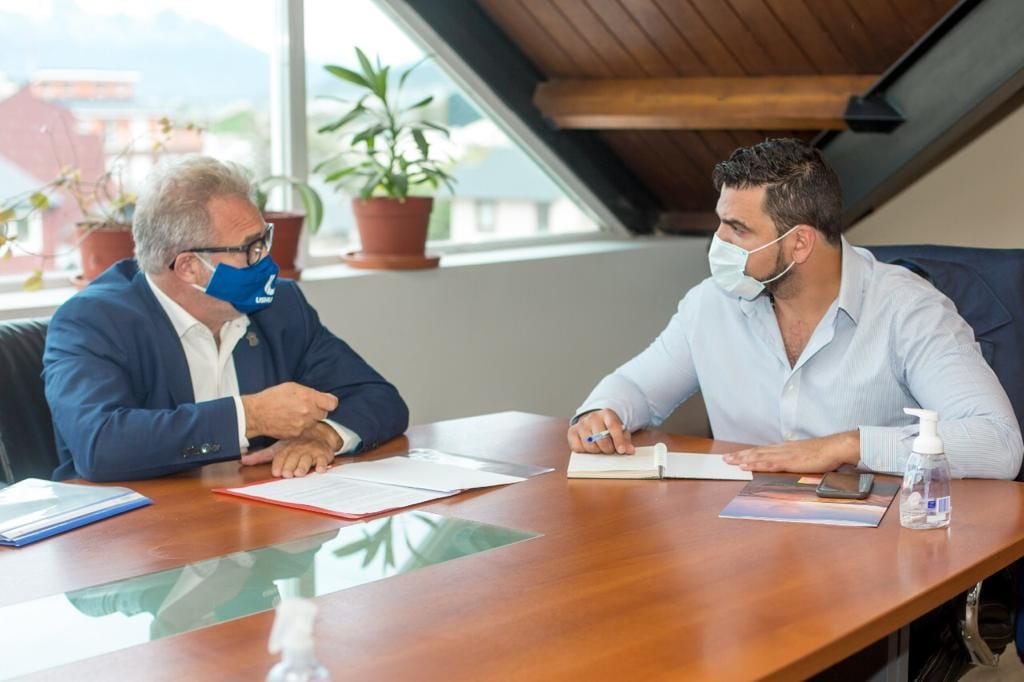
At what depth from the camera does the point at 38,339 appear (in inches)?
94.8

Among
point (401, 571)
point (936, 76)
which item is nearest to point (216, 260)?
point (401, 571)

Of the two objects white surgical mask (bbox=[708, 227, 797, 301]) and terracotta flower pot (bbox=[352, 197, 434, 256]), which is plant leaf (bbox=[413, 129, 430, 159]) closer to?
terracotta flower pot (bbox=[352, 197, 434, 256])

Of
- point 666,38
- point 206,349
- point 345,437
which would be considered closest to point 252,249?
point 206,349

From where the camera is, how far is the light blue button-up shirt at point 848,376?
217cm

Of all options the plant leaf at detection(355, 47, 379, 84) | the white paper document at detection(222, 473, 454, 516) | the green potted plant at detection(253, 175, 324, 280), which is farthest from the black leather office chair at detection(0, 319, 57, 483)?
the plant leaf at detection(355, 47, 379, 84)

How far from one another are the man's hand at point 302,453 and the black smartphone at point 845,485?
2.76ft

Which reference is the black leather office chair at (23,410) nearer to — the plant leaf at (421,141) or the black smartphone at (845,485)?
the black smartphone at (845,485)

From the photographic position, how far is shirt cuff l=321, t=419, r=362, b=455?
Answer: 7.77 ft

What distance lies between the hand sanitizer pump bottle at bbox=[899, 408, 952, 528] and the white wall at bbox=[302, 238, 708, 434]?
2.22 metres

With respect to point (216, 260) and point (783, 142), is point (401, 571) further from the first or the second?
point (783, 142)

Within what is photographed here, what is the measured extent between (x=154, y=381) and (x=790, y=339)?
4.01 ft

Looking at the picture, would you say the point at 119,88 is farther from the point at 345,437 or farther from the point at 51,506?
the point at 51,506

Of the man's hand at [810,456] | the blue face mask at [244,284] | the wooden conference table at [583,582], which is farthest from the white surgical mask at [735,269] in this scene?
the blue face mask at [244,284]

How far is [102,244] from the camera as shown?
3.38 meters
